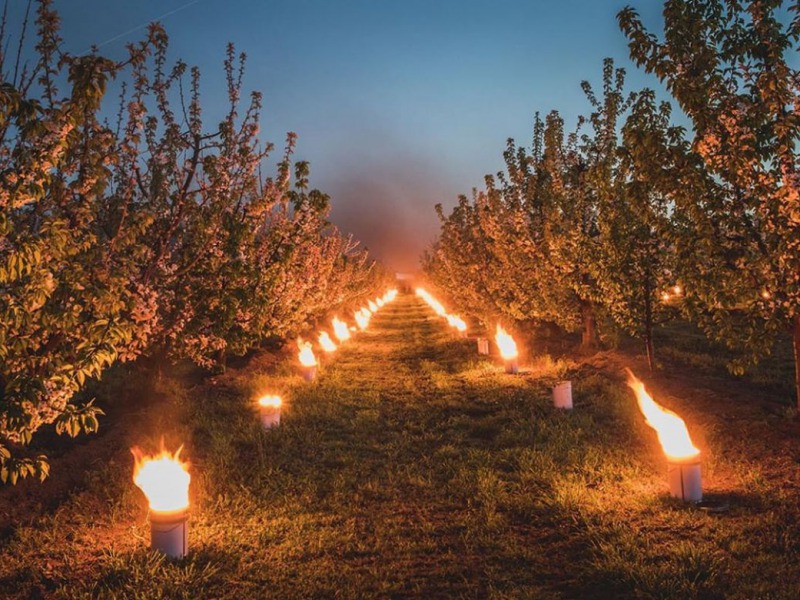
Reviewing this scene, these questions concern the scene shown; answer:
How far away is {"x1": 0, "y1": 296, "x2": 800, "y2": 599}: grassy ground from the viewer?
5.13m

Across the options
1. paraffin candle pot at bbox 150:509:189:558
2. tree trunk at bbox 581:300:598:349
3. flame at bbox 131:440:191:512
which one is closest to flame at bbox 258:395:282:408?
flame at bbox 131:440:191:512

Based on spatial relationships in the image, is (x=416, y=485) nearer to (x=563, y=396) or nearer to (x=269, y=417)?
(x=269, y=417)

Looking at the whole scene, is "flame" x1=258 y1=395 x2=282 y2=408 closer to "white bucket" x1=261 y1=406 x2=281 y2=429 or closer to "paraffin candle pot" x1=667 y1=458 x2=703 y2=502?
"white bucket" x1=261 y1=406 x2=281 y2=429

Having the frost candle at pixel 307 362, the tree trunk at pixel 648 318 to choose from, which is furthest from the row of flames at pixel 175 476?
the frost candle at pixel 307 362

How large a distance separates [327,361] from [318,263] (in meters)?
3.53

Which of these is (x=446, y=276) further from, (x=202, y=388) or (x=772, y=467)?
(x=772, y=467)

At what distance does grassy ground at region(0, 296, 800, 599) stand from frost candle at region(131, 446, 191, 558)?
16 centimetres

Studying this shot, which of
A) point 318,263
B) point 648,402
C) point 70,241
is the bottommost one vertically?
point 648,402

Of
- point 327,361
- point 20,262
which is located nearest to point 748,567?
point 20,262

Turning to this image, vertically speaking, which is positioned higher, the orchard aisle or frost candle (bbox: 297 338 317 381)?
frost candle (bbox: 297 338 317 381)

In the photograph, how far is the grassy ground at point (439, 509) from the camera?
16.8 ft

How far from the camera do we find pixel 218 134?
36.0 feet

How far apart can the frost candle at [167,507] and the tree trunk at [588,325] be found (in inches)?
565

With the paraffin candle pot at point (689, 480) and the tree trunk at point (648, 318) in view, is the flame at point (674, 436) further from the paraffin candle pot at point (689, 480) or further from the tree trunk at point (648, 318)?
the tree trunk at point (648, 318)
